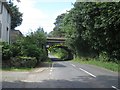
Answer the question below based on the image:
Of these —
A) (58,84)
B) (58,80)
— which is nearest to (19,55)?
(58,80)

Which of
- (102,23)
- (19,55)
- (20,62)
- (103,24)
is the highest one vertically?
(102,23)

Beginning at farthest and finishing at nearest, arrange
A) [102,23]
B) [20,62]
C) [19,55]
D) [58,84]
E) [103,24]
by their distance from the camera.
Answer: [19,55] < [102,23] < [103,24] < [20,62] < [58,84]

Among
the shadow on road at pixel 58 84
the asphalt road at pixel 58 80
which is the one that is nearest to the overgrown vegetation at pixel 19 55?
the asphalt road at pixel 58 80

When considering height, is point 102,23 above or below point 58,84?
above

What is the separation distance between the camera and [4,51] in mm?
31734

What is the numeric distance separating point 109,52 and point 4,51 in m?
13.8

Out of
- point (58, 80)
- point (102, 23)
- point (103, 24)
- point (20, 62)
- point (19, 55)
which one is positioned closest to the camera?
point (58, 80)

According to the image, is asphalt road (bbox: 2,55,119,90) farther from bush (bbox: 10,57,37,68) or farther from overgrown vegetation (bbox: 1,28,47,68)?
overgrown vegetation (bbox: 1,28,47,68)

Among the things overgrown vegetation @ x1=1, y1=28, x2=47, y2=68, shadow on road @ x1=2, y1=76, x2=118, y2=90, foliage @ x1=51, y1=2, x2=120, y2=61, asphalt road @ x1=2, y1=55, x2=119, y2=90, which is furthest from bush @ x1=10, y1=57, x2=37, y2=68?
shadow on road @ x1=2, y1=76, x2=118, y2=90

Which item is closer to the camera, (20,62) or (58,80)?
(58,80)

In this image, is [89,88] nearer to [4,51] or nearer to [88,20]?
[4,51]

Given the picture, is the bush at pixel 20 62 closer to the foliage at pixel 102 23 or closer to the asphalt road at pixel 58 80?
the asphalt road at pixel 58 80

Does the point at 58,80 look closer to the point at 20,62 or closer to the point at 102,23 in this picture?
the point at 20,62

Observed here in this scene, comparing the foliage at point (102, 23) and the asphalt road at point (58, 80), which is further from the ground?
the foliage at point (102, 23)
